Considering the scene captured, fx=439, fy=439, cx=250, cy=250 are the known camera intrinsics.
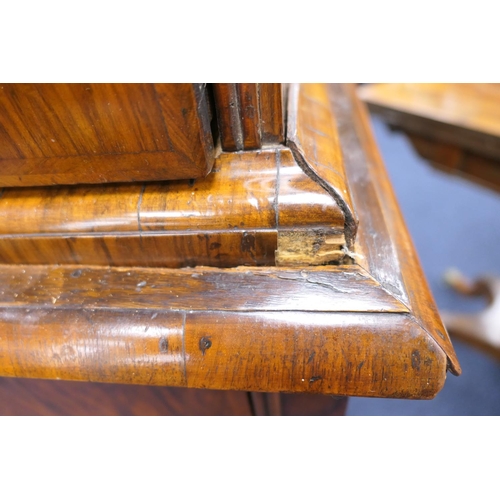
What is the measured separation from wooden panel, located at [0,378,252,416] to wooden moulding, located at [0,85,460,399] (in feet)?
0.28

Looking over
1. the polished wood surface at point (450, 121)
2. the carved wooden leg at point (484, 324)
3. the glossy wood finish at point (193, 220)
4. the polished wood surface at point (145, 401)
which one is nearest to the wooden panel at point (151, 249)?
the glossy wood finish at point (193, 220)

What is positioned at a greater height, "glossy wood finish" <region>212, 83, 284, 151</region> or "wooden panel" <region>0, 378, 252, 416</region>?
"glossy wood finish" <region>212, 83, 284, 151</region>

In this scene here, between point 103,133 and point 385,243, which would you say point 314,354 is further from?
point 103,133

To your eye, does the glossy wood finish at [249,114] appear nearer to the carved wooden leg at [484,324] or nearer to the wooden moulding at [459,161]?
the wooden moulding at [459,161]

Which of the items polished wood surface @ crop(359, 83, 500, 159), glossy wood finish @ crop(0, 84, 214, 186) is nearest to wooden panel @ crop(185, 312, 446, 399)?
glossy wood finish @ crop(0, 84, 214, 186)

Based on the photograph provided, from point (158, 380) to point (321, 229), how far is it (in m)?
0.18

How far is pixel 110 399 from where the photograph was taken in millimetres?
463

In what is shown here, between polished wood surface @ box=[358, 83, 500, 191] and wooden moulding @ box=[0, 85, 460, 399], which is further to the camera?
polished wood surface @ box=[358, 83, 500, 191]

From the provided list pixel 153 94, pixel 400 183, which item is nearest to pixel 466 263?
pixel 400 183

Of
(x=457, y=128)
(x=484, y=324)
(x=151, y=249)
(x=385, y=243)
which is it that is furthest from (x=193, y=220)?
(x=484, y=324)

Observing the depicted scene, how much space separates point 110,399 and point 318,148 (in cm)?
33

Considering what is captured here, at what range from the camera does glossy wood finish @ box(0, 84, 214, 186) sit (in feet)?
1.04

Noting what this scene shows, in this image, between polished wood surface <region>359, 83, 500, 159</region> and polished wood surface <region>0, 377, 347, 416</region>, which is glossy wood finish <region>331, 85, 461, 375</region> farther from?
polished wood surface <region>359, 83, 500, 159</region>

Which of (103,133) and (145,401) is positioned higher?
(103,133)
